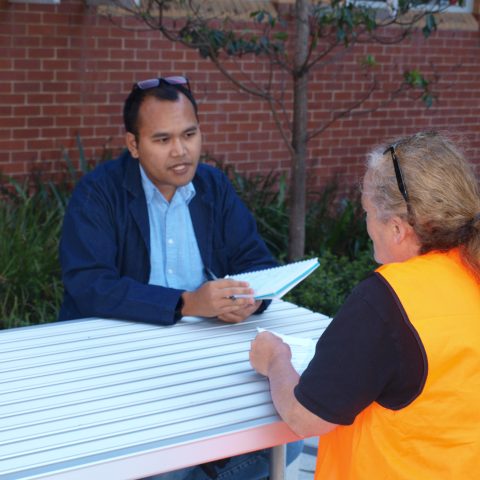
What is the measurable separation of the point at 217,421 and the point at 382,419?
1.32 feet

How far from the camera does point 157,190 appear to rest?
322 centimetres

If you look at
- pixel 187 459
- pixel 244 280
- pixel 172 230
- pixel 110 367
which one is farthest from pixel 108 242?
pixel 187 459

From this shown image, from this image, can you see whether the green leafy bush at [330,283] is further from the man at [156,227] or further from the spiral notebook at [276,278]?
the spiral notebook at [276,278]

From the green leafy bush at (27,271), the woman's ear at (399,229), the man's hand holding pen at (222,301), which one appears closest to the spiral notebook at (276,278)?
the man's hand holding pen at (222,301)

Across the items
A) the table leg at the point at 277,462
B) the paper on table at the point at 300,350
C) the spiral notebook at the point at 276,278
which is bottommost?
the table leg at the point at 277,462

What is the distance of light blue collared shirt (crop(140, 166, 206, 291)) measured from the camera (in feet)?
10.5

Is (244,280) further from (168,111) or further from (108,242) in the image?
(168,111)

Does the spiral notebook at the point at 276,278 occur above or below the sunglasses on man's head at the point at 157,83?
below

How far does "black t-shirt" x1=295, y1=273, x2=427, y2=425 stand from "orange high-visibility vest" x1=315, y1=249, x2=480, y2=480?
20 mm

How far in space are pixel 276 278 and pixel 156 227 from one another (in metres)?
0.59

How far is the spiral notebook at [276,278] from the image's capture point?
8.86 ft

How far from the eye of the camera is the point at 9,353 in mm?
2525

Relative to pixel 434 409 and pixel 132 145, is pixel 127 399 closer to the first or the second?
pixel 434 409

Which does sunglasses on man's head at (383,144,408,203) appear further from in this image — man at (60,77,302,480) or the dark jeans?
the dark jeans
